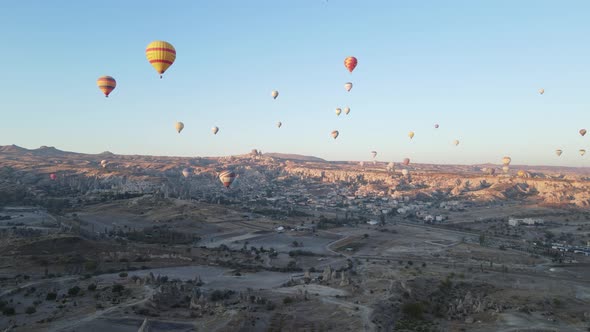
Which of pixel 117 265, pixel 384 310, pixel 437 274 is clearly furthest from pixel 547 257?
pixel 117 265

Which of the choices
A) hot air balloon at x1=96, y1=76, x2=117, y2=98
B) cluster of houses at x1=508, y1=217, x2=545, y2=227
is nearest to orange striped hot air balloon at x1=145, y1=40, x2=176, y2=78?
hot air balloon at x1=96, y1=76, x2=117, y2=98

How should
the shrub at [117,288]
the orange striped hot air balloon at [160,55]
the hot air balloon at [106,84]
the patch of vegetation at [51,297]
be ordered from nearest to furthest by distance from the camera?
the patch of vegetation at [51,297] → the shrub at [117,288] → the orange striped hot air balloon at [160,55] → the hot air balloon at [106,84]

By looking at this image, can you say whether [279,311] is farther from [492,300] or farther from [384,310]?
[492,300]

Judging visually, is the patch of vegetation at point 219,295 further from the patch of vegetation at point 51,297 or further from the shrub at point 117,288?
the patch of vegetation at point 51,297

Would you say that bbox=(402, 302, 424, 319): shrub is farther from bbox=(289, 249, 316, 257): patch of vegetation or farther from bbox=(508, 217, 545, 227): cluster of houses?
bbox=(508, 217, 545, 227): cluster of houses

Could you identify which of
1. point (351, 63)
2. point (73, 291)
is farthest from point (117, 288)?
point (351, 63)

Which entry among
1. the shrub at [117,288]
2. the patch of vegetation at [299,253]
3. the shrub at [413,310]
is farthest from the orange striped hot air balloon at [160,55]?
the shrub at [413,310]
